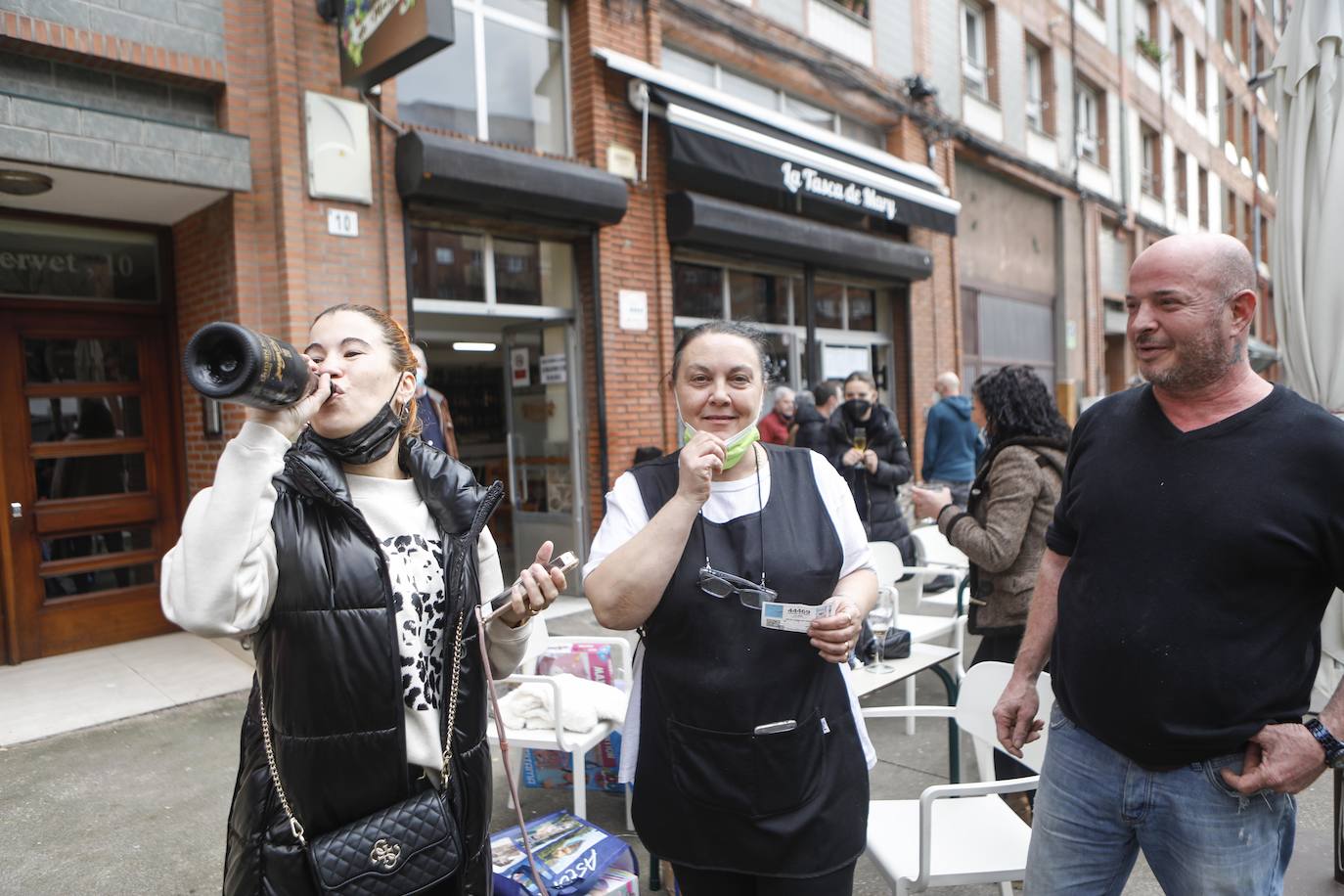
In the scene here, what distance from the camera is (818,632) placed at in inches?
65.6

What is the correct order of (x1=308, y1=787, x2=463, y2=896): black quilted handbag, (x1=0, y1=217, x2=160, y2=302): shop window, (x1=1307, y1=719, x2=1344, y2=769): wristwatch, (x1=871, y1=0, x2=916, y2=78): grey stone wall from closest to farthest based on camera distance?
(x1=308, y1=787, x2=463, y2=896): black quilted handbag < (x1=1307, y1=719, x2=1344, y2=769): wristwatch < (x1=0, y1=217, x2=160, y2=302): shop window < (x1=871, y1=0, x2=916, y2=78): grey stone wall

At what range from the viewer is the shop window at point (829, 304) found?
9891 millimetres

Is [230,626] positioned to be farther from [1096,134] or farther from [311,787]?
[1096,134]

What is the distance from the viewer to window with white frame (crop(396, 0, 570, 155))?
20.2ft

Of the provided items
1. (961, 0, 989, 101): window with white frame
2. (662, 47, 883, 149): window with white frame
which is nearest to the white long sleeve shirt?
(662, 47, 883, 149): window with white frame

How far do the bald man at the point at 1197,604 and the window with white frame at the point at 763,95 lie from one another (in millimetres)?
7326

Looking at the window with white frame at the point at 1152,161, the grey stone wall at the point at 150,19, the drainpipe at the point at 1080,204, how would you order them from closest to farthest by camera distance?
the grey stone wall at the point at 150,19
the drainpipe at the point at 1080,204
the window with white frame at the point at 1152,161

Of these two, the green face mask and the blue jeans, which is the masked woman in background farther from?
the green face mask

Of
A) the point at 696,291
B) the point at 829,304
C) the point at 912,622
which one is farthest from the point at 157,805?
the point at 829,304

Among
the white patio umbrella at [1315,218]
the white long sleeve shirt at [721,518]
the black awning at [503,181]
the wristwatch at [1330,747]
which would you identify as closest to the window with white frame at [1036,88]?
the black awning at [503,181]

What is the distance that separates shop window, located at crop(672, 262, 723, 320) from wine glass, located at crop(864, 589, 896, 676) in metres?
4.21

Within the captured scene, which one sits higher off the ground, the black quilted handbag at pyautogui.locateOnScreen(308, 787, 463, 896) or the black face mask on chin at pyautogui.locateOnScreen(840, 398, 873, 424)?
the black face mask on chin at pyautogui.locateOnScreen(840, 398, 873, 424)

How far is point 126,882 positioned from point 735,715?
8.92 feet

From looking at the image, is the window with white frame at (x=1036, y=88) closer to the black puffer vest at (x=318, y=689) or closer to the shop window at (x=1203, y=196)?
the shop window at (x=1203, y=196)
